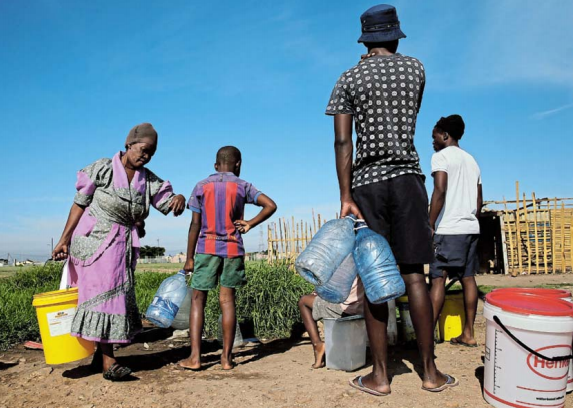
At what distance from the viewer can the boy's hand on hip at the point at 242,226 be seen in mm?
3841

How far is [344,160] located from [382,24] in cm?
90

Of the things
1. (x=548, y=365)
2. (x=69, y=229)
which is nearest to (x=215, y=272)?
(x=69, y=229)

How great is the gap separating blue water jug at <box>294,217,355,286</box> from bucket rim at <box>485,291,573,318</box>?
90 centimetres

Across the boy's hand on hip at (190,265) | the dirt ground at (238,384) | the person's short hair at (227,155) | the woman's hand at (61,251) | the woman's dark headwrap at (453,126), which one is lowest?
the dirt ground at (238,384)

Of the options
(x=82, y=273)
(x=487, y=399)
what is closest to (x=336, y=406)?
(x=487, y=399)

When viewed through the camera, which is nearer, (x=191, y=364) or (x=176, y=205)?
(x=191, y=364)

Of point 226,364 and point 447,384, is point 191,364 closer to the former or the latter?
point 226,364

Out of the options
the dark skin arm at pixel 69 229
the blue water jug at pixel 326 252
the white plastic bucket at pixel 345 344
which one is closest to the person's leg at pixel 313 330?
the white plastic bucket at pixel 345 344

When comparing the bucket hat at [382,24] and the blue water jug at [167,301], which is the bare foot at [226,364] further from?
the bucket hat at [382,24]

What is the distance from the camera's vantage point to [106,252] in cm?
354

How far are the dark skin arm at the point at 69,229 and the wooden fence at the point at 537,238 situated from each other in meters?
15.5

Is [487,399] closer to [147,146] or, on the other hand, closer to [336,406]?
[336,406]

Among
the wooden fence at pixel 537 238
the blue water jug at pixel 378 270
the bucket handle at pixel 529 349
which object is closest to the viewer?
the bucket handle at pixel 529 349

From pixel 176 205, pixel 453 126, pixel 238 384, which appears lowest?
pixel 238 384
